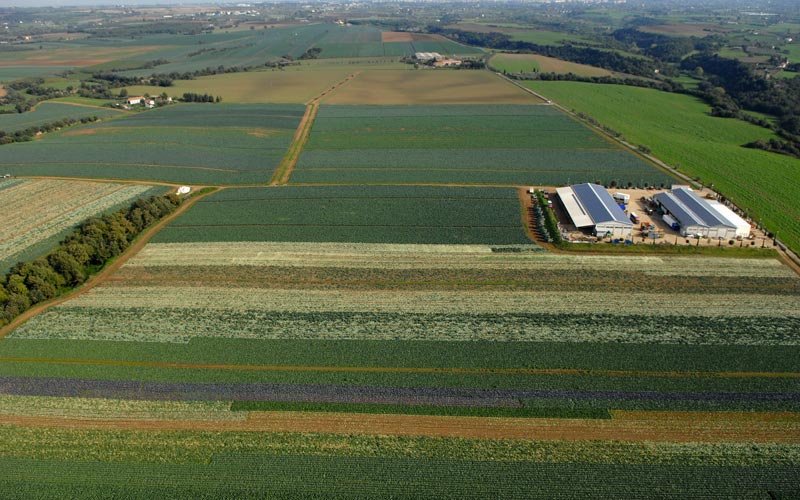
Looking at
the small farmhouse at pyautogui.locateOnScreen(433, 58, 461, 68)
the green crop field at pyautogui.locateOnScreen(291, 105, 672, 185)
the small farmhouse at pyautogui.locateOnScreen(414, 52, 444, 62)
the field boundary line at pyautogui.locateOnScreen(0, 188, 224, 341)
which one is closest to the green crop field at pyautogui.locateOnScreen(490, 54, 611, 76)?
the small farmhouse at pyautogui.locateOnScreen(433, 58, 461, 68)

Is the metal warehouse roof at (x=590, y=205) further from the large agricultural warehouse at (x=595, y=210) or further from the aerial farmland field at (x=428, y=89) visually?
the aerial farmland field at (x=428, y=89)

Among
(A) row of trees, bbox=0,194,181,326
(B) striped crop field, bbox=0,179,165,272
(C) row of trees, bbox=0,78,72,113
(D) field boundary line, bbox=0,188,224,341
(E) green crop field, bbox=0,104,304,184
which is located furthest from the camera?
(C) row of trees, bbox=0,78,72,113

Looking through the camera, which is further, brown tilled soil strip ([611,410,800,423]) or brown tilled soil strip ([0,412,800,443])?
brown tilled soil strip ([611,410,800,423])

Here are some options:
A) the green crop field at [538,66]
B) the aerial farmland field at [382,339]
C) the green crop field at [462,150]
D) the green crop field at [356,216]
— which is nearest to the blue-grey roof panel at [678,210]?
the aerial farmland field at [382,339]

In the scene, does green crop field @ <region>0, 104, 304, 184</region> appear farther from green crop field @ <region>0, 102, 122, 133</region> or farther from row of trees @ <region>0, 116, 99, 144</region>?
green crop field @ <region>0, 102, 122, 133</region>

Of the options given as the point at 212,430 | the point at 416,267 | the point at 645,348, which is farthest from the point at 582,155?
the point at 212,430

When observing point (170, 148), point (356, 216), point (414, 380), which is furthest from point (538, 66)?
point (414, 380)
